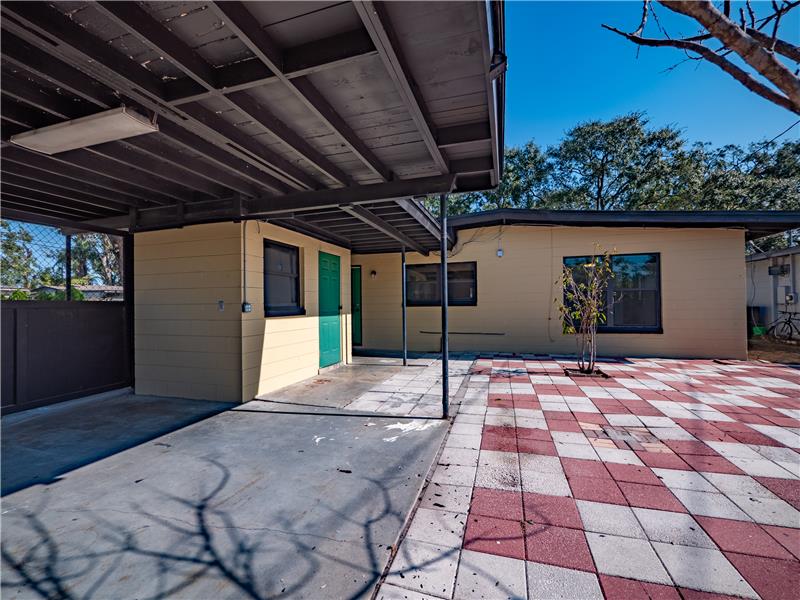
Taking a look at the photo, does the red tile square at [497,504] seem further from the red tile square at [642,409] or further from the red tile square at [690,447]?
the red tile square at [642,409]

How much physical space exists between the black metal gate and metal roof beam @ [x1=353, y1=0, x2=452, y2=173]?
4.68 meters

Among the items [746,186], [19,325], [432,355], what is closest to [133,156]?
[19,325]

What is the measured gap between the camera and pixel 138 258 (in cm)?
466

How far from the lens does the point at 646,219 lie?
21.5 feet

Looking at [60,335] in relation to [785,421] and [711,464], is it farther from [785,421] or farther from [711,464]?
[785,421]

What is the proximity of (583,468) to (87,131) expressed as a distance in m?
3.92

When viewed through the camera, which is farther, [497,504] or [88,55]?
[497,504]

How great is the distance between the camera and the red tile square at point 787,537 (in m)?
1.58

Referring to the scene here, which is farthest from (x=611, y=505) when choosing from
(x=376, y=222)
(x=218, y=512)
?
(x=376, y=222)

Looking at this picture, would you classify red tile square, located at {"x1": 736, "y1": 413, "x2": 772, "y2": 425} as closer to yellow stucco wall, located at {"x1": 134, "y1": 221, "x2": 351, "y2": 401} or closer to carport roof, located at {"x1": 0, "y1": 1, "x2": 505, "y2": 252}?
carport roof, located at {"x1": 0, "y1": 1, "x2": 505, "y2": 252}

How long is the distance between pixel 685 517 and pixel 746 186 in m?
17.5

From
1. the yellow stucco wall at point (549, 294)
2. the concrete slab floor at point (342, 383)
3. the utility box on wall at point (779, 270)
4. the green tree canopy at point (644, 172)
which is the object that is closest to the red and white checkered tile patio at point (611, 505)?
the concrete slab floor at point (342, 383)

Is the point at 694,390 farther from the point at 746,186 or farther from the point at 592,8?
the point at 746,186

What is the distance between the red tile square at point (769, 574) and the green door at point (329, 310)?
5.22 metres
